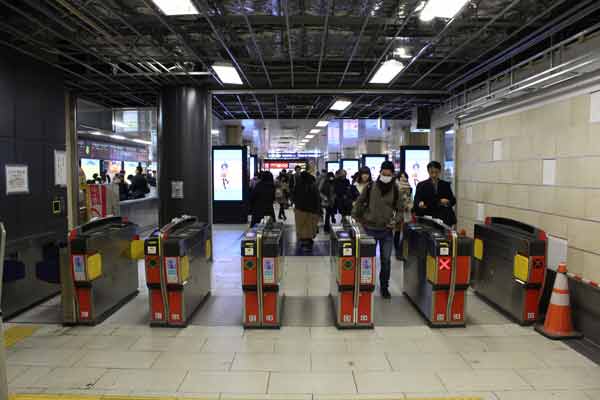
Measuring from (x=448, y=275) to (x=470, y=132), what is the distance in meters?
3.70

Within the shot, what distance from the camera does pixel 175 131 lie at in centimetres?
748

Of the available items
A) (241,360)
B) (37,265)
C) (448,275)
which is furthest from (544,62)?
(37,265)

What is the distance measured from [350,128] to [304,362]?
42.5 feet

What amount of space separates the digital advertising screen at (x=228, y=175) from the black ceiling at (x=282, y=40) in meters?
3.78

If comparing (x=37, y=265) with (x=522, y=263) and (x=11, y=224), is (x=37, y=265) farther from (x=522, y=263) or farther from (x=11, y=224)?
(x=522, y=263)

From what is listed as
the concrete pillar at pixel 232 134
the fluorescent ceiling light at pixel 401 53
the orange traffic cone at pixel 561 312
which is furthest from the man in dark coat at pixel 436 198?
the concrete pillar at pixel 232 134

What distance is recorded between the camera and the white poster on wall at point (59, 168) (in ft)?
18.8

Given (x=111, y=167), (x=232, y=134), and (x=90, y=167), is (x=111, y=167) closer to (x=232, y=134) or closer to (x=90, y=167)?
(x=90, y=167)

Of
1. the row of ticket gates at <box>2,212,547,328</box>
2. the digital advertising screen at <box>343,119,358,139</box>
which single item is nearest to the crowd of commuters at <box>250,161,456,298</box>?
the row of ticket gates at <box>2,212,547,328</box>

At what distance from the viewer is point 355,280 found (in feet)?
14.2

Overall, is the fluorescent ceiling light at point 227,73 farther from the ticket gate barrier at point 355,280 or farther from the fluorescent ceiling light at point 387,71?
the ticket gate barrier at point 355,280

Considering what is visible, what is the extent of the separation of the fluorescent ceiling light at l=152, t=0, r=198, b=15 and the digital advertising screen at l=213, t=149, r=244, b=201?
7.57 m

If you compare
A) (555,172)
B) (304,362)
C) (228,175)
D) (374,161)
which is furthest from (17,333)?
(374,161)

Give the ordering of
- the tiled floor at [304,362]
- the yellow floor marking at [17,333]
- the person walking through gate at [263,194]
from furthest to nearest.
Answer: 1. the person walking through gate at [263,194]
2. the yellow floor marking at [17,333]
3. the tiled floor at [304,362]
